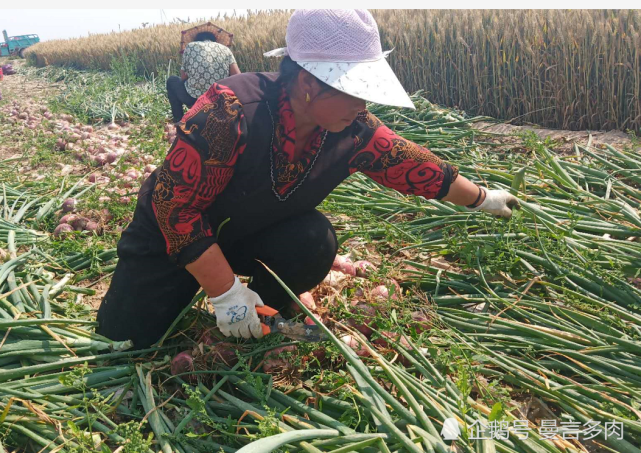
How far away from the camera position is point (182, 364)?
146 cm

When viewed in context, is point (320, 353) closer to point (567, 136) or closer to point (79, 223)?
point (79, 223)

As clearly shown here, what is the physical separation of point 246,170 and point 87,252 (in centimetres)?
110

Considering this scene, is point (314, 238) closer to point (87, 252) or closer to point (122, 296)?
point (122, 296)

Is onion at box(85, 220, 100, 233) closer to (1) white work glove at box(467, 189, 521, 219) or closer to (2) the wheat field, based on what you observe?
(1) white work glove at box(467, 189, 521, 219)

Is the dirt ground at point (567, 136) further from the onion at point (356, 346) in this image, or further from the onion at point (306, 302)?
the onion at point (356, 346)

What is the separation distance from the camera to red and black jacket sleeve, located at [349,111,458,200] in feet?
5.43

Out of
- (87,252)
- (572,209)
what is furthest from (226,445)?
(572,209)

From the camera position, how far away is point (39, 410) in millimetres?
1275

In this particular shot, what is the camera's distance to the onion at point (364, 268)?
1857 millimetres

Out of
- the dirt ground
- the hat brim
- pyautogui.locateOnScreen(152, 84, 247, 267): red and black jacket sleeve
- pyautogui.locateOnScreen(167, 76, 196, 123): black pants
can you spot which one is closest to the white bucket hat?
the hat brim

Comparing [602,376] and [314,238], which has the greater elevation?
[314,238]

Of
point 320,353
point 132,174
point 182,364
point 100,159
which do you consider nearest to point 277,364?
point 320,353

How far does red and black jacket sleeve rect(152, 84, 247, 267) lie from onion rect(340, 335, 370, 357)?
478 mm

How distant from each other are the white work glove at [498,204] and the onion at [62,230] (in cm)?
187
